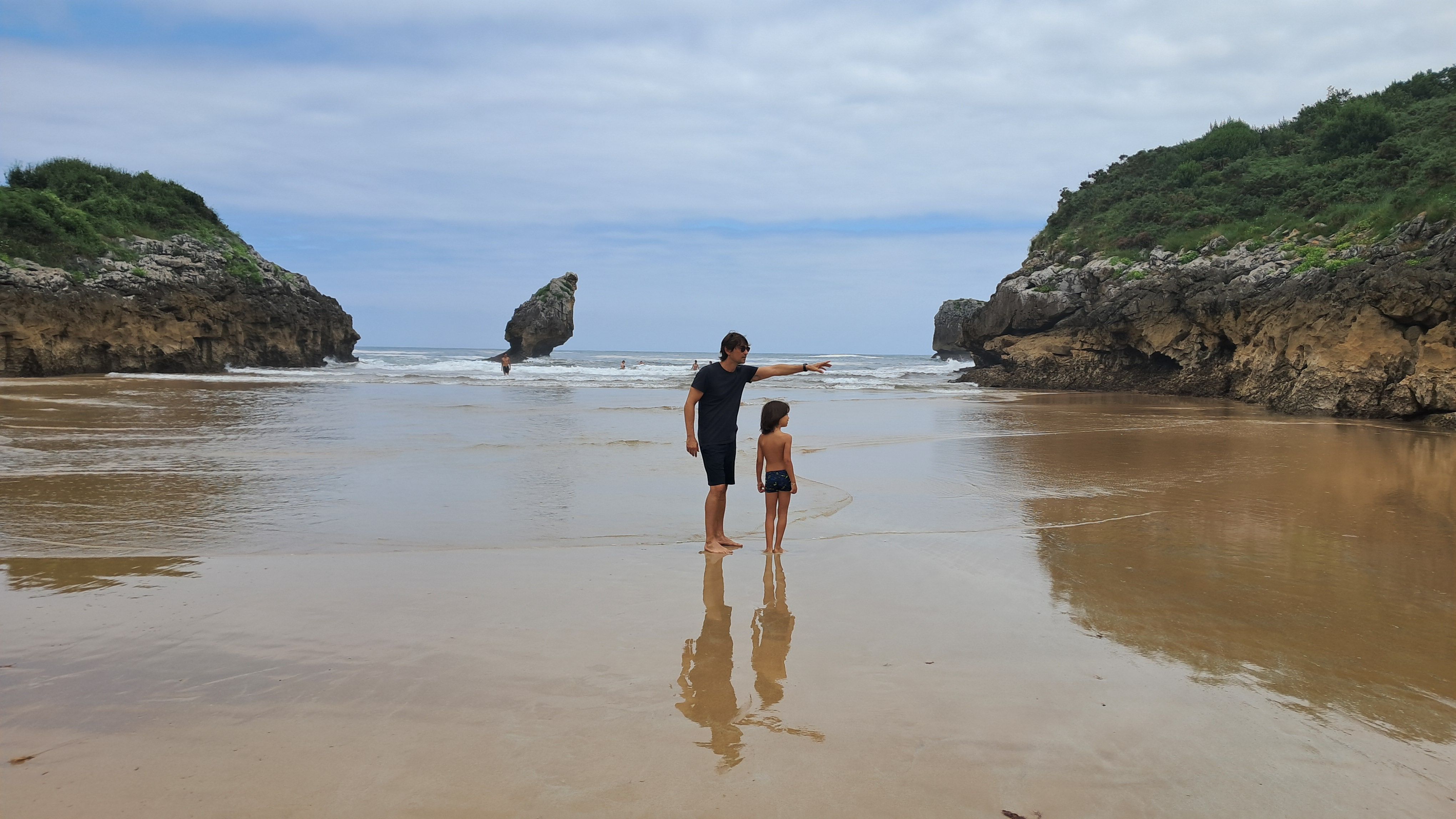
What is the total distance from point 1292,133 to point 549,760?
1672 inches

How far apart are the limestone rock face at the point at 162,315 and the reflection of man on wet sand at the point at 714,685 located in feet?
100

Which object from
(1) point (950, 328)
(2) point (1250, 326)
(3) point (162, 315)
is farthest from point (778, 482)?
→ (1) point (950, 328)

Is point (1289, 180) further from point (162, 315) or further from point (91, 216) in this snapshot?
point (91, 216)

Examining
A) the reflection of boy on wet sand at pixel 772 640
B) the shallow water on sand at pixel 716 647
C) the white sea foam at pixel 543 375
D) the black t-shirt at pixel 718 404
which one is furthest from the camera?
the white sea foam at pixel 543 375

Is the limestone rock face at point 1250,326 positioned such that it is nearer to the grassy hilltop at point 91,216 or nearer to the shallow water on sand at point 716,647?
the shallow water on sand at point 716,647

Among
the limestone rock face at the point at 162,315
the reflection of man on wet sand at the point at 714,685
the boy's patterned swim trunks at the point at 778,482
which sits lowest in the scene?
the reflection of man on wet sand at the point at 714,685

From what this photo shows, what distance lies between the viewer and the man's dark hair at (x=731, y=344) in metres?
5.75

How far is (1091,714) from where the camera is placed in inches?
114

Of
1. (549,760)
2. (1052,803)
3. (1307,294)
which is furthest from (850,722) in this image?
(1307,294)

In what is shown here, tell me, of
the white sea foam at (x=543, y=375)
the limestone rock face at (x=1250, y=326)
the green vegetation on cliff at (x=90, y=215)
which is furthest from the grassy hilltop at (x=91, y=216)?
the limestone rock face at (x=1250, y=326)

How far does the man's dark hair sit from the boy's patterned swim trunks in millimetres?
893

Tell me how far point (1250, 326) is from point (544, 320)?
3916cm

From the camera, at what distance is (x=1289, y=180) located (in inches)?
1104

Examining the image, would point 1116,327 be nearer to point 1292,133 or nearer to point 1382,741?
point 1292,133
